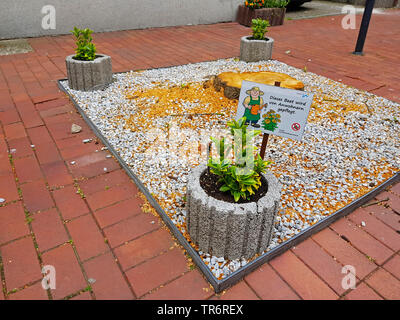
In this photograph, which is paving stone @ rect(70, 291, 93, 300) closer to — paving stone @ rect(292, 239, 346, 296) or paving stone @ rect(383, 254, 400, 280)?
paving stone @ rect(292, 239, 346, 296)

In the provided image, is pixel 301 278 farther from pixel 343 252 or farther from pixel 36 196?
pixel 36 196

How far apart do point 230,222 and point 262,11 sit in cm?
828

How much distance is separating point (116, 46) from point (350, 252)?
19.7 feet

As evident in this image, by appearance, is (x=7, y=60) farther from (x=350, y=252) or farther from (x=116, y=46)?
(x=350, y=252)

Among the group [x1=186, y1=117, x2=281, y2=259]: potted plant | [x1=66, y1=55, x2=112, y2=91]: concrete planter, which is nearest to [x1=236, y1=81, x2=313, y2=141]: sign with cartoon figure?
[x1=186, y1=117, x2=281, y2=259]: potted plant

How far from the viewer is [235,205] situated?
6.00ft

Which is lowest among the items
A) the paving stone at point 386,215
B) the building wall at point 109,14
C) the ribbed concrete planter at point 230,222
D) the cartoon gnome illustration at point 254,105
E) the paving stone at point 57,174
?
the paving stone at point 57,174

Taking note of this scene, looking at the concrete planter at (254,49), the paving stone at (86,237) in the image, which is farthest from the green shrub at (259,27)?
the paving stone at (86,237)

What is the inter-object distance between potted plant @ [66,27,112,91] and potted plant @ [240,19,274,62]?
2.54 m

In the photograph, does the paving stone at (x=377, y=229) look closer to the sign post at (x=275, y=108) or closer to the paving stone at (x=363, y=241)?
the paving stone at (x=363, y=241)

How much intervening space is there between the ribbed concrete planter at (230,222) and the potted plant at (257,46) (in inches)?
162

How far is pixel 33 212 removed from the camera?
2.35 meters

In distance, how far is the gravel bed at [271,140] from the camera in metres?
2.51

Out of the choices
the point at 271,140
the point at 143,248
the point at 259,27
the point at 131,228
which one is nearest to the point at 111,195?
the point at 131,228
